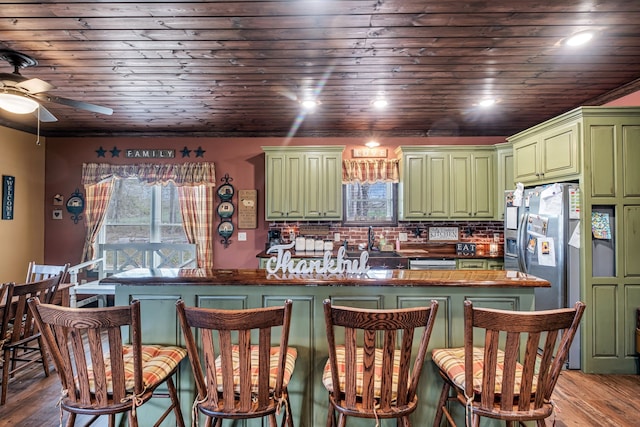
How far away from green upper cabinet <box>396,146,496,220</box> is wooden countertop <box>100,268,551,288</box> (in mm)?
2637

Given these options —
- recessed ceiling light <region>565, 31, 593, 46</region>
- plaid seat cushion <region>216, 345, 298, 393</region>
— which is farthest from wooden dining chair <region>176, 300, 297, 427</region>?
recessed ceiling light <region>565, 31, 593, 46</region>

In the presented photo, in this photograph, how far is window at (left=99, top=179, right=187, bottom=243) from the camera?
17.2ft

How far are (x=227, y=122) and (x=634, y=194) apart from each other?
174 inches

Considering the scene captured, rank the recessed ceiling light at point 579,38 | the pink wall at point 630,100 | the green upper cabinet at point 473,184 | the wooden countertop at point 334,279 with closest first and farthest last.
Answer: the wooden countertop at point 334,279 < the recessed ceiling light at point 579,38 < the pink wall at point 630,100 < the green upper cabinet at point 473,184

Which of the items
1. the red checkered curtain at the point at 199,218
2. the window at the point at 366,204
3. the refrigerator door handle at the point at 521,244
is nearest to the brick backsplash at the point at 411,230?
the window at the point at 366,204

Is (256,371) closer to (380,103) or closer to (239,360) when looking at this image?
(239,360)

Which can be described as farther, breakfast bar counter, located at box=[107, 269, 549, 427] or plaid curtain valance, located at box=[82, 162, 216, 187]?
plaid curtain valance, located at box=[82, 162, 216, 187]

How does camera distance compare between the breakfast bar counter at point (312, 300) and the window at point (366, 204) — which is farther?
the window at point (366, 204)

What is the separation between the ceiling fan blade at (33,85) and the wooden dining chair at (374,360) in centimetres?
254

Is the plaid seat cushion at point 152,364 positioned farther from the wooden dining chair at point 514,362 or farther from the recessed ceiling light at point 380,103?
the recessed ceiling light at point 380,103

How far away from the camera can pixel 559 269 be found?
314cm

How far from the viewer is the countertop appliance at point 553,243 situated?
3094 mm

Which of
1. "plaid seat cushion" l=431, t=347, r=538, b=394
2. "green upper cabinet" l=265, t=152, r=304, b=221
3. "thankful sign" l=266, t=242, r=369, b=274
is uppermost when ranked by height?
"green upper cabinet" l=265, t=152, r=304, b=221

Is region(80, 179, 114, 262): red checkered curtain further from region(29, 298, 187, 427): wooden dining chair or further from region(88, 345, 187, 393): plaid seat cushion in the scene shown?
region(29, 298, 187, 427): wooden dining chair
